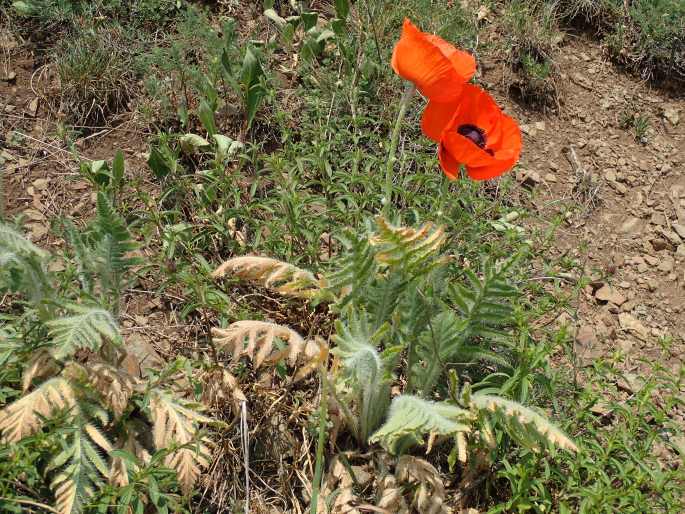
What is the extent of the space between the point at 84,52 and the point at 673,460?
128 inches

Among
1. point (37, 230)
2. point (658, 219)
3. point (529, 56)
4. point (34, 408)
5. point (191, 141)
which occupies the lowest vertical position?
point (37, 230)

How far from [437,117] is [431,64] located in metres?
0.20

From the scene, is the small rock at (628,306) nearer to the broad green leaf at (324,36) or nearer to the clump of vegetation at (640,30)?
the clump of vegetation at (640,30)

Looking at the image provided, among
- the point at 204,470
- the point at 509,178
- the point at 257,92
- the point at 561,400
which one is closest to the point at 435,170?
the point at 509,178

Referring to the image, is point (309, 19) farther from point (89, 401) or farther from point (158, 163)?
point (89, 401)

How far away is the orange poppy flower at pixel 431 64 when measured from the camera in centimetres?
218

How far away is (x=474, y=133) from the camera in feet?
7.79

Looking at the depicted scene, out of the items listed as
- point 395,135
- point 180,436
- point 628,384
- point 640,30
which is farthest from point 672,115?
point 180,436

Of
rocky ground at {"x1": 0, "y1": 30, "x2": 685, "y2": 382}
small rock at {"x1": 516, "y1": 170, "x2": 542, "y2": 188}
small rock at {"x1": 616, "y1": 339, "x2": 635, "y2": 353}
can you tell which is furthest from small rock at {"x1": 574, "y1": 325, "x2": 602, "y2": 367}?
small rock at {"x1": 516, "y1": 170, "x2": 542, "y2": 188}

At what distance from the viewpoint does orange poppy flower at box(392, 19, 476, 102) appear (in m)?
2.18

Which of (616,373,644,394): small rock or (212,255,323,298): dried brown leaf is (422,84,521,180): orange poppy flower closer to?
(212,255,323,298): dried brown leaf

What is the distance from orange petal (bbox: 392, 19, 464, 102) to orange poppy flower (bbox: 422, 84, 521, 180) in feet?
0.21

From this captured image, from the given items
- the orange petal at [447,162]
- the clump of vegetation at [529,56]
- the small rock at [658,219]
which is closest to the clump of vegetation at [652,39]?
the clump of vegetation at [529,56]

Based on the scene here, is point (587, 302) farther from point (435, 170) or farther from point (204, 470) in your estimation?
point (204, 470)
